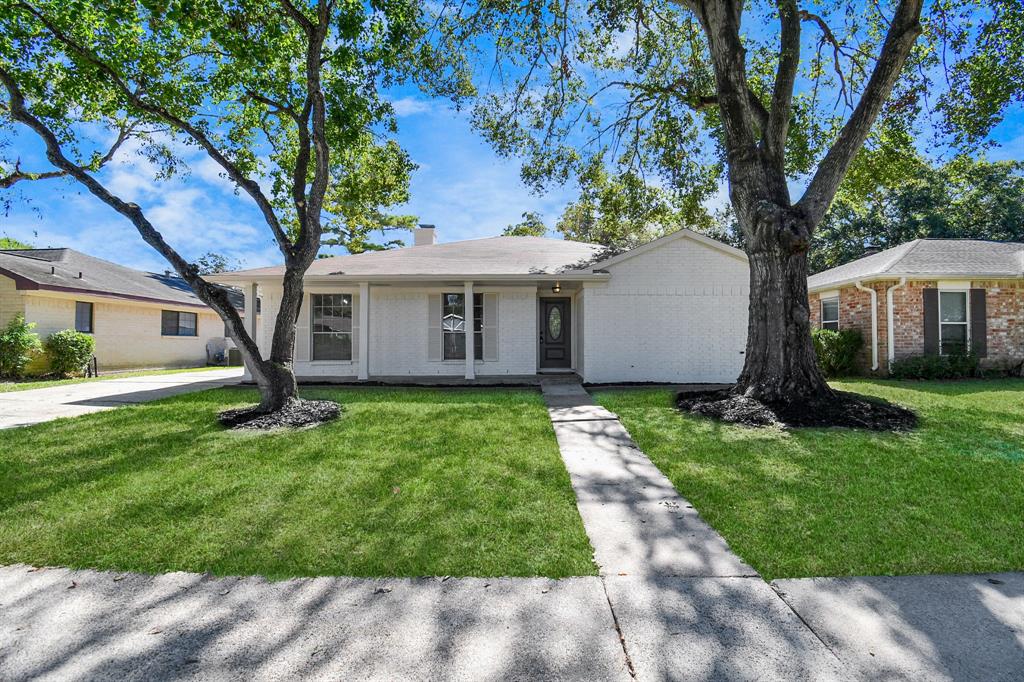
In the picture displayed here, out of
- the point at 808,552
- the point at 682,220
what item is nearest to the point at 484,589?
the point at 808,552

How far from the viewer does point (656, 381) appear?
11.1 meters

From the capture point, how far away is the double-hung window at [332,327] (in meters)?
11.8

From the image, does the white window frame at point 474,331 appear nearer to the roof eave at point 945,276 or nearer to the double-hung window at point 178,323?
the roof eave at point 945,276

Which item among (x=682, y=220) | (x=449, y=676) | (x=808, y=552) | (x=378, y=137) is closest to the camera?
(x=449, y=676)

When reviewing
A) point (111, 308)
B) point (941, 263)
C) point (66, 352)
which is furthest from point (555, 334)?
point (111, 308)

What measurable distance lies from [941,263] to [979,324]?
6.14 ft

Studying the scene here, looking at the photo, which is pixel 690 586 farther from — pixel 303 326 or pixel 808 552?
pixel 303 326

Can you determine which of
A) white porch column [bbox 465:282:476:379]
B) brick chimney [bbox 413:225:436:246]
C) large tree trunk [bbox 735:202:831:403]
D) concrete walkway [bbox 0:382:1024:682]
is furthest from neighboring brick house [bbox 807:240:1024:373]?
brick chimney [bbox 413:225:436:246]

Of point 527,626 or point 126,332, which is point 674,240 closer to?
point 527,626

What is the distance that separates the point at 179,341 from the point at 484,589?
20.8 m

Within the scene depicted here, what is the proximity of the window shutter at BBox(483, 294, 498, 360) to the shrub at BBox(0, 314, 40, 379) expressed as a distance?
12.6 metres

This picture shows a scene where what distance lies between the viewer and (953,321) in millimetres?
12234

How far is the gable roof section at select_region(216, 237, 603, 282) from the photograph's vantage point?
10.6 meters

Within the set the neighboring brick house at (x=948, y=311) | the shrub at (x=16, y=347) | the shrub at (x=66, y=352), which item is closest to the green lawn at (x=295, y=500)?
the shrub at (x=16, y=347)
